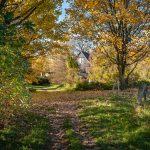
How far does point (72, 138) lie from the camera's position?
12.6 meters

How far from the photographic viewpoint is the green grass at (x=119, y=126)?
11.6 m

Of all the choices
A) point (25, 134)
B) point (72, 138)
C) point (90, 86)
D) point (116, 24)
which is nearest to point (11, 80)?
point (25, 134)

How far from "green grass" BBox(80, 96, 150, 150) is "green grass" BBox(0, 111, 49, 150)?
178 cm

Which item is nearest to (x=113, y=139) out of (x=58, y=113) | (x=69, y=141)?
(x=69, y=141)

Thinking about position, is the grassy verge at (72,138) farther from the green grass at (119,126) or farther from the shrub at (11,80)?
the shrub at (11,80)

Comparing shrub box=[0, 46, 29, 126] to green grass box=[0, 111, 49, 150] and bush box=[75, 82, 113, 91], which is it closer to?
green grass box=[0, 111, 49, 150]

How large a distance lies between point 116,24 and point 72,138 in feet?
76.1

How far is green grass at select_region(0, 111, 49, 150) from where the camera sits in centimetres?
1156

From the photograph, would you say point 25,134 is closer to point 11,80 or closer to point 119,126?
point 11,80

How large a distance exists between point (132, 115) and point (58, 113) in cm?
441

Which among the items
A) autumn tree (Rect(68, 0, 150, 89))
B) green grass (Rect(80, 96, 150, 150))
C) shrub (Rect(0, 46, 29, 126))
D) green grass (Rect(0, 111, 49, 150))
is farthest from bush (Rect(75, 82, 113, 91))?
shrub (Rect(0, 46, 29, 126))

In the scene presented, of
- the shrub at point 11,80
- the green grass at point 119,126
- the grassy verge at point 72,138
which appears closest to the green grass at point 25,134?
the grassy verge at point 72,138

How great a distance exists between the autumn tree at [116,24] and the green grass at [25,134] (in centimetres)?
1654

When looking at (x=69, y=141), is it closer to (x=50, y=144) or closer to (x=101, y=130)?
(x=50, y=144)
